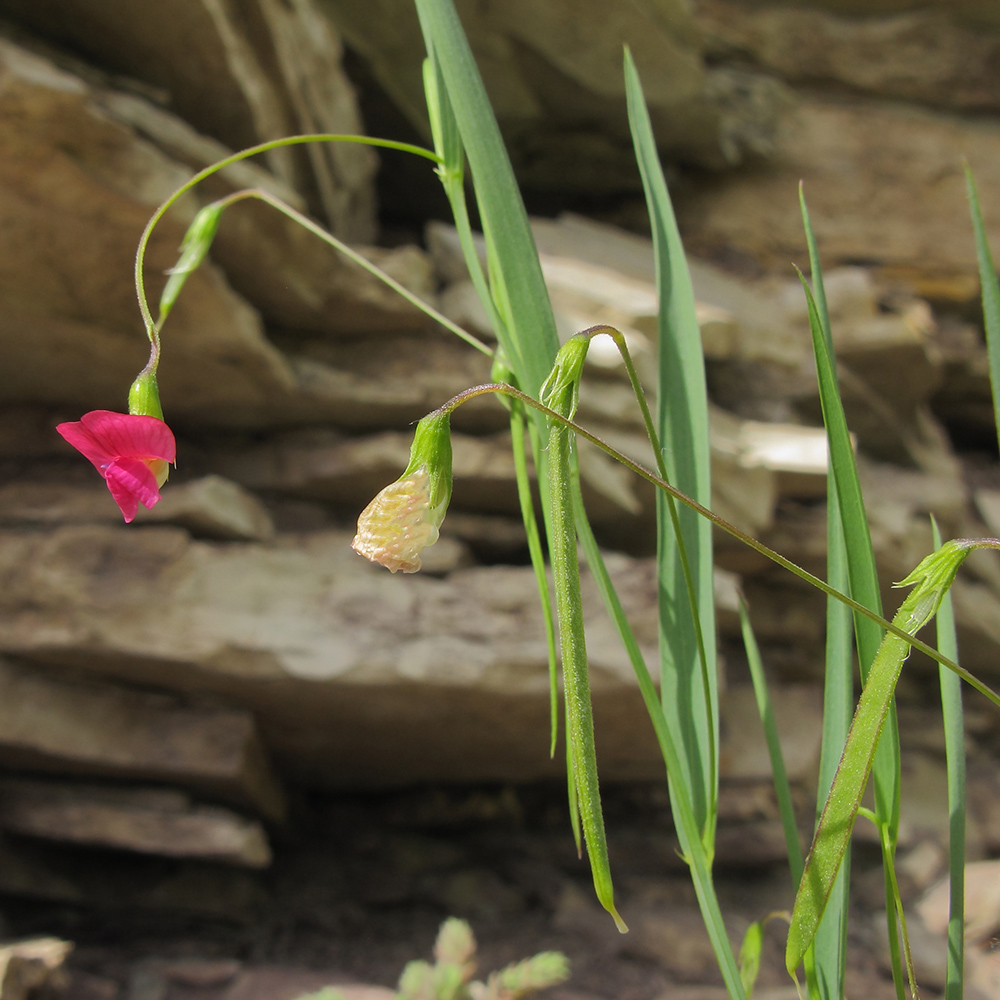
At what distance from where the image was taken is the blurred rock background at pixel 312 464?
128 cm

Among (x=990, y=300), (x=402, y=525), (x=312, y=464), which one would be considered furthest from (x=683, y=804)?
(x=312, y=464)

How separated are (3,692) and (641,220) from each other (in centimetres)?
223

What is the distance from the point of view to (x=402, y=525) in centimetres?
28

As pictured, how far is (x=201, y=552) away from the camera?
4.62 ft

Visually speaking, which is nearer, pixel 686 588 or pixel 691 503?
pixel 691 503

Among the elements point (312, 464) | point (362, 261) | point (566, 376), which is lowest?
point (566, 376)

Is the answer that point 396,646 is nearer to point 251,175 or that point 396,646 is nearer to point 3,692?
point 3,692

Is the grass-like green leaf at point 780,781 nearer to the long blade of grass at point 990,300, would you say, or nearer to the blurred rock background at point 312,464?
the long blade of grass at point 990,300

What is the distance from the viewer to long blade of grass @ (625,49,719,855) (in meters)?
0.40

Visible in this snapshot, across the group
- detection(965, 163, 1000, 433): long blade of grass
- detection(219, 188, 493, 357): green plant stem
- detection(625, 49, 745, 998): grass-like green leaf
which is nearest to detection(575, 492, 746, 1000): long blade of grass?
detection(625, 49, 745, 998): grass-like green leaf

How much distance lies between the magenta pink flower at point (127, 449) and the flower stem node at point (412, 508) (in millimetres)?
95

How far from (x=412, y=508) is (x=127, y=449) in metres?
0.13

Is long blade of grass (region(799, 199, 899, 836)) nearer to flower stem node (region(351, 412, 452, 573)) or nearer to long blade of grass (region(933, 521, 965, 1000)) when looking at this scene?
long blade of grass (region(933, 521, 965, 1000))

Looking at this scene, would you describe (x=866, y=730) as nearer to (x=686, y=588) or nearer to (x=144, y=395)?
(x=686, y=588)
